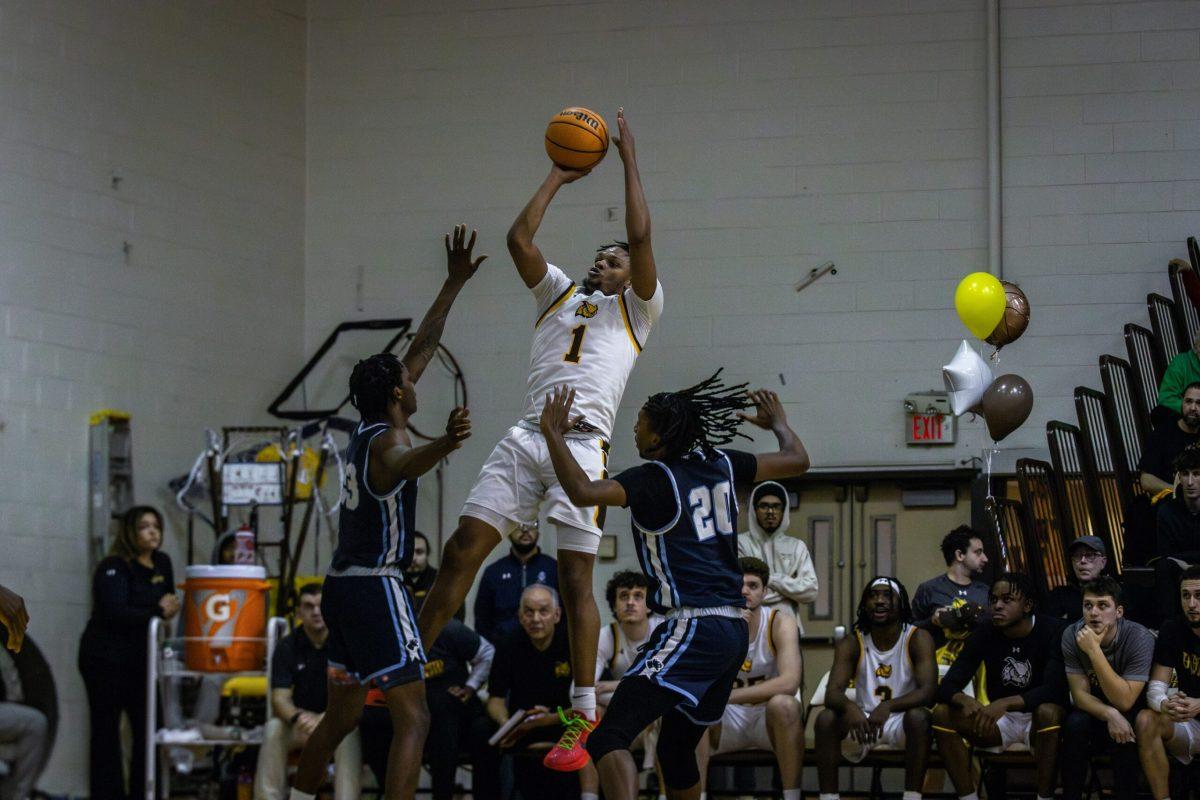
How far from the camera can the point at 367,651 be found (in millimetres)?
5977

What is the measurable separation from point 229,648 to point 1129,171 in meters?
6.66

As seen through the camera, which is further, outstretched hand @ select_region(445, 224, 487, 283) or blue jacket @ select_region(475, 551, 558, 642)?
blue jacket @ select_region(475, 551, 558, 642)

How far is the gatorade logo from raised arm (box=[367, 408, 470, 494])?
410cm

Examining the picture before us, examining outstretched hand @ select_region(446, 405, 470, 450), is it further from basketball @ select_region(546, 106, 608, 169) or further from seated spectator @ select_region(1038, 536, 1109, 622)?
seated spectator @ select_region(1038, 536, 1109, 622)

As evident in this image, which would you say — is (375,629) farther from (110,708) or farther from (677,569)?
(110,708)

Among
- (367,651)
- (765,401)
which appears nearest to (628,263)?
(765,401)

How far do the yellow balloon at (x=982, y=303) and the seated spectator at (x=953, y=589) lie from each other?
1.24 meters

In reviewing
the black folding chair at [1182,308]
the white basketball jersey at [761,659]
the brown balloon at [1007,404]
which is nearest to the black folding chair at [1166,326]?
the black folding chair at [1182,308]

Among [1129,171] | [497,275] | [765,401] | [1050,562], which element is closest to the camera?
[765,401]

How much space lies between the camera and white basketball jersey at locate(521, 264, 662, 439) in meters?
6.59

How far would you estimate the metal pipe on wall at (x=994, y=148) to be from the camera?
36.8 feet

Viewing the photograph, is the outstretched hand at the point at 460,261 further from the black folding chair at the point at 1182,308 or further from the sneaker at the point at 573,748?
the black folding chair at the point at 1182,308

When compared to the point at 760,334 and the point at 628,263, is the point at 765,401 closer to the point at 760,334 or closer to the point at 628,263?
the point at 628,263

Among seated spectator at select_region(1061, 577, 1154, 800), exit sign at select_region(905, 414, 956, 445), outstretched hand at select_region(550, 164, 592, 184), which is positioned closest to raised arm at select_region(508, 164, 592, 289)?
outstretched hand at select_region(550, 164, 592, 184)
